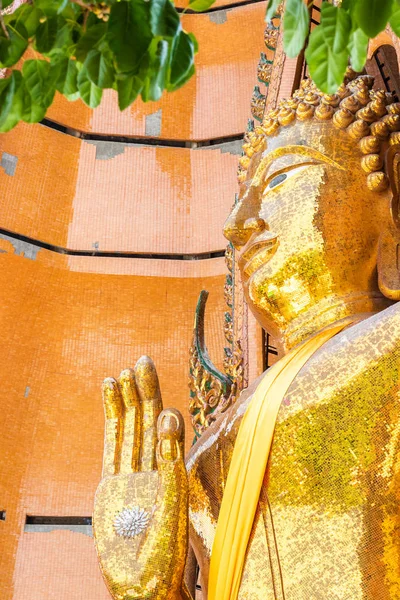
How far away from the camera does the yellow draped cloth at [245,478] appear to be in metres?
2.42

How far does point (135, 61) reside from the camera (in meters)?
1.32

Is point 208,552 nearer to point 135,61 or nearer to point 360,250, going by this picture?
point 360,250

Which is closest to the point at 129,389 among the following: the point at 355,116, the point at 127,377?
the point at 127,377

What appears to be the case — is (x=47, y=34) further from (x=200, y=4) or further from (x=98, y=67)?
(x=200, y=4)

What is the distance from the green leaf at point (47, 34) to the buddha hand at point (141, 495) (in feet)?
4.38

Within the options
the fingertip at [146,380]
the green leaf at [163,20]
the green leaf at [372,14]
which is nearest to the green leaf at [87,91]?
the green leaf at [163,20]

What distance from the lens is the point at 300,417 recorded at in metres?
2.44

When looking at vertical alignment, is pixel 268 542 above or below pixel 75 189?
below

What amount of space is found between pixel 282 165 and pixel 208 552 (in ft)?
3.78

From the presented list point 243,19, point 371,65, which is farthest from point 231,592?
point 243,19

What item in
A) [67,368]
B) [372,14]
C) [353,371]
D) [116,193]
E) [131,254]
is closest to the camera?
[372,14]

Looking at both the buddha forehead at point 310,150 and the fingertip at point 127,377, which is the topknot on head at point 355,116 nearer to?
the buddha forehead at point 310,150

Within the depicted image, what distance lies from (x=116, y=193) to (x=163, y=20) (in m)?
5.39

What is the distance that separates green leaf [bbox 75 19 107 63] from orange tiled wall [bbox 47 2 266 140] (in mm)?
5397
